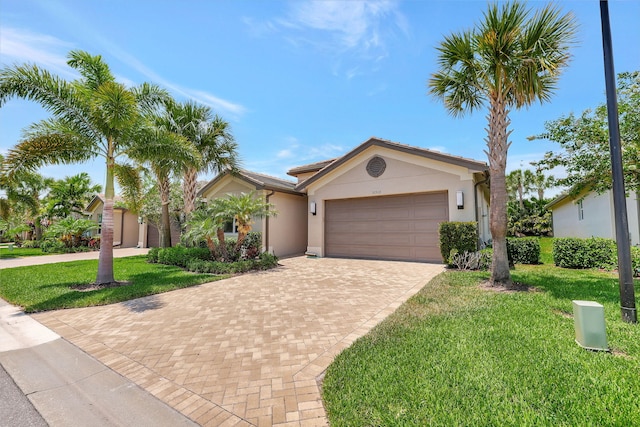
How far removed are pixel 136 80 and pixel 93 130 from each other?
2138 mm

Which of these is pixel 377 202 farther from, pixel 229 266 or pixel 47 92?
pixel 47 92

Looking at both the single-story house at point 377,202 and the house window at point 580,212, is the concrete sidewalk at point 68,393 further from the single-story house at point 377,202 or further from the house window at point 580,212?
the house window at point 580,212

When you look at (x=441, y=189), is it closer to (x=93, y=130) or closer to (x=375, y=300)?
(x=375, y=300)

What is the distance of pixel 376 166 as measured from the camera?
1324cm

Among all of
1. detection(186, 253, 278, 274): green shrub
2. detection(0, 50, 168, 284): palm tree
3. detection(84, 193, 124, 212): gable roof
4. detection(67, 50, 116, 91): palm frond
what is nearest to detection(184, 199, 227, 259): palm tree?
detection(186, 253, 278, 274): green shrub

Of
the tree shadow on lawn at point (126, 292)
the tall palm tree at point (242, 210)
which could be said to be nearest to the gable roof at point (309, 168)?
the tall palm tree at point (242, 210)

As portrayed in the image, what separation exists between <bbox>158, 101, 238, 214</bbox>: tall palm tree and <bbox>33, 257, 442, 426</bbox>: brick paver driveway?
805 centimetres

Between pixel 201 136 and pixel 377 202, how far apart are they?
944 centimetres

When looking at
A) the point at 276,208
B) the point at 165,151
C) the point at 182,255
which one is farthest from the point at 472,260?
the point at 182,255

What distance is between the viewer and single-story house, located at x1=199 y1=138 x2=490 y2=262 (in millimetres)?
11406

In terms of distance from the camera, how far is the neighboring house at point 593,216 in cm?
1184

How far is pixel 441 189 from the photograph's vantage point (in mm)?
11617

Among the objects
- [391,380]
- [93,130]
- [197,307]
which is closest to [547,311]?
[391,380]

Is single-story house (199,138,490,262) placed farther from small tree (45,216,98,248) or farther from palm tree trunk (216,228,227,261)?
small tree (45,216,98,248)
